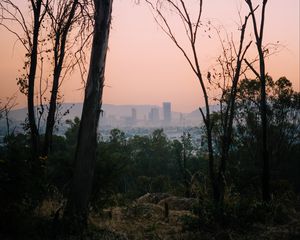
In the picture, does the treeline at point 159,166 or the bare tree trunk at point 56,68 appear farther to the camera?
the bare tree trunk at point 56,68

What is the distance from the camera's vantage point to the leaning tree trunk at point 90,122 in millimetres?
6248

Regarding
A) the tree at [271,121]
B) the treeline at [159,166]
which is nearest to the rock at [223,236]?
the treeline at [159,166]

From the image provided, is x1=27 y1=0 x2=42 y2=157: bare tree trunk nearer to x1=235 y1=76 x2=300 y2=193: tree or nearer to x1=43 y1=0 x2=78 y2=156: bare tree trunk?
x1=43 y1=0 x2=78 y2=156: bare tree trunk

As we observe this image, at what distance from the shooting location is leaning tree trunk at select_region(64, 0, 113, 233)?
6248 mm

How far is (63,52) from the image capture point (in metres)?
11.0

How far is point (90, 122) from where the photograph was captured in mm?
6512

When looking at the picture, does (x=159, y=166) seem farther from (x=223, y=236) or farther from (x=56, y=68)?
(x=223, y=236)

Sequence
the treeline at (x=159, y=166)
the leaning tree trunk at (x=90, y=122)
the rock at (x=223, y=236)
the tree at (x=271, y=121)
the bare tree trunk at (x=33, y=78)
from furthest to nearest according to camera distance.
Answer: the tree at (x=271, y=121) < the bare tree trunk at (x=33, y=78) < the leaning tree trunk at (x=90, y=122) < the rock at (x=223, y=236) < the treeline at (x=159, y=166)

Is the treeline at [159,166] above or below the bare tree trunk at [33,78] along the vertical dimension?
below

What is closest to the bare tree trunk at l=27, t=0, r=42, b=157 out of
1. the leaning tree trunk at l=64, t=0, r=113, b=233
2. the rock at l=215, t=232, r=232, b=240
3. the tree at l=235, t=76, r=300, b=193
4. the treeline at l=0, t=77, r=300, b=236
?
the treeline at l=0, t=77, r=300, b=236

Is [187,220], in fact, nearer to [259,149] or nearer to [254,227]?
[254,227]

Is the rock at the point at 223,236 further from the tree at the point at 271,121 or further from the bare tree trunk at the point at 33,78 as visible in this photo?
the tree at the point at 271,121

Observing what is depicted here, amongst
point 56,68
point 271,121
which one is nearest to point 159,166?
point 271,121

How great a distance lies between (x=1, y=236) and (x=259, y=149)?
2484cm
